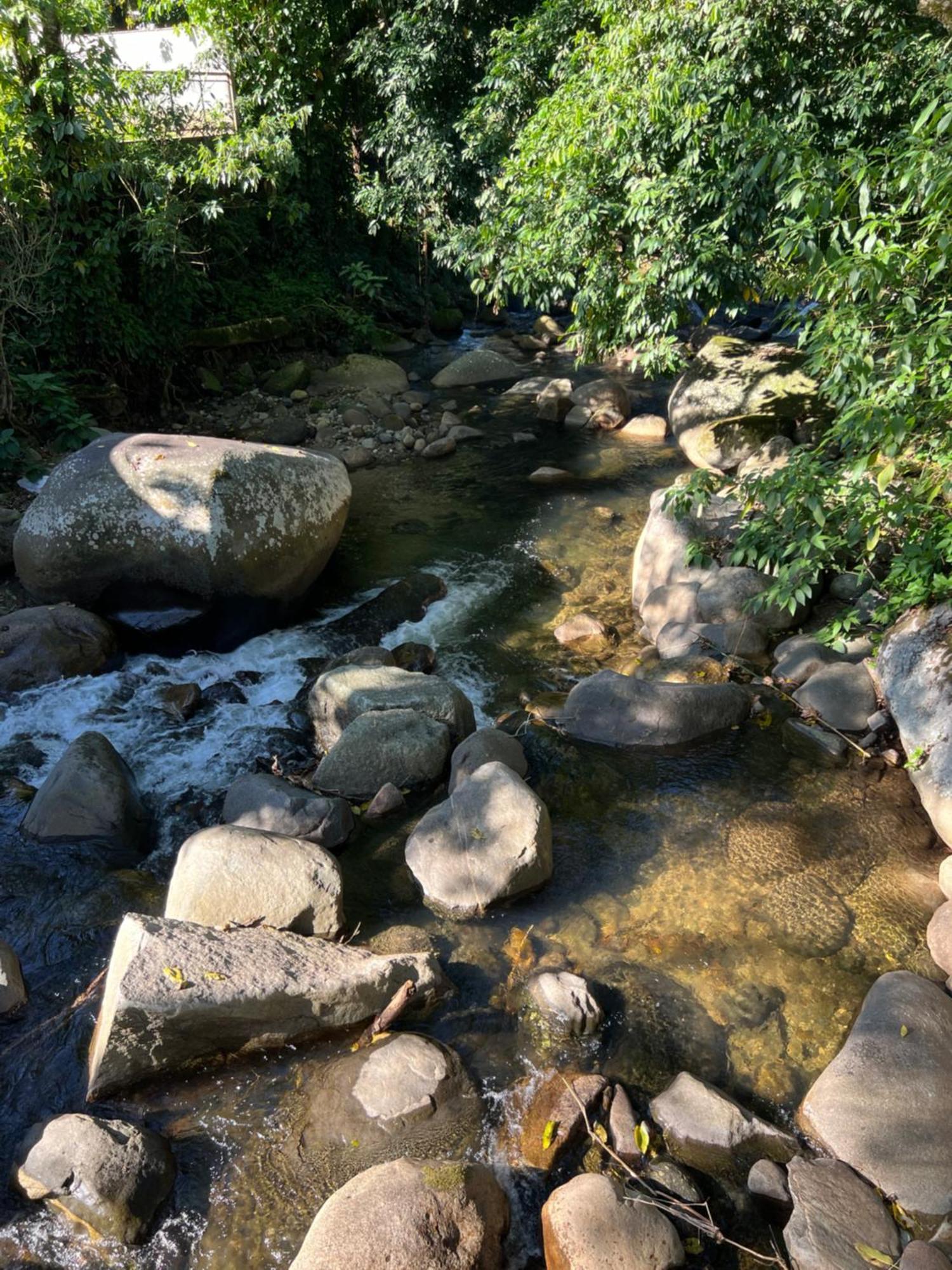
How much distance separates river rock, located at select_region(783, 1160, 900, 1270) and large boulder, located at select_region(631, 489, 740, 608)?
15.3 ft

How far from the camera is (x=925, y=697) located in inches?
199

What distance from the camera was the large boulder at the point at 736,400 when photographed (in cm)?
→ 967

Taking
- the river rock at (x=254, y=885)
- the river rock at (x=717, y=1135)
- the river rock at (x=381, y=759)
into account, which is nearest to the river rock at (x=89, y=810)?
the river rock at (x=254, y=885)

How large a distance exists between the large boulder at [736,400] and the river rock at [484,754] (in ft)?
18.3

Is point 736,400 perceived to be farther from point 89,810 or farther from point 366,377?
point 89,810

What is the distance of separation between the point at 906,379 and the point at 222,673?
514 cm

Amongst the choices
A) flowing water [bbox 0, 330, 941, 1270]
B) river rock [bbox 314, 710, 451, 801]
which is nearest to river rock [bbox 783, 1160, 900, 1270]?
flowing water [bbox 0, 330, 941, 1270]

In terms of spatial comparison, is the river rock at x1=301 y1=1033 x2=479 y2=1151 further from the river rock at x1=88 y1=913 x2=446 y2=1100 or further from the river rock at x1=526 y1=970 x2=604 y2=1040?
the river rock at x1=526 y1=970 x2=604 y2=1040

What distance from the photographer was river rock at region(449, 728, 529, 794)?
207 inches

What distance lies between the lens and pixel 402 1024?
3.90 m

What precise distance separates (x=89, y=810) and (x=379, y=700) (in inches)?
74.2

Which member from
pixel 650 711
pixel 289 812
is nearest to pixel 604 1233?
pixel 289 812

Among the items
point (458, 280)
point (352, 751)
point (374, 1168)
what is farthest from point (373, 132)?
point (374, 1168)

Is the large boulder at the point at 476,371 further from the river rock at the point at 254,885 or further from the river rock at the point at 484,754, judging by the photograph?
the river rock at the point at 254,885
